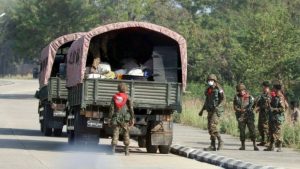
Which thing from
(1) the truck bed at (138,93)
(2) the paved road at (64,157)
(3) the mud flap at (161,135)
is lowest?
(2) the paved road at (64,157)

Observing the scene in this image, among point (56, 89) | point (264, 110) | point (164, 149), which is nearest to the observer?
point (164, 149)

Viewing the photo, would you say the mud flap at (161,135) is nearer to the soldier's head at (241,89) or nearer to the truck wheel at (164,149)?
the truck wheel at (164,149)

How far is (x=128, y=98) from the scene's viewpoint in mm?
20922

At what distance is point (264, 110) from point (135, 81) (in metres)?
3.98

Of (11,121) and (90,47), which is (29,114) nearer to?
(11,121)

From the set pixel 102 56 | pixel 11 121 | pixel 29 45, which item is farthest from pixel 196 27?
pixel 102 56

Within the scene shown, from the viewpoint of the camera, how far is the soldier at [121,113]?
821 inches

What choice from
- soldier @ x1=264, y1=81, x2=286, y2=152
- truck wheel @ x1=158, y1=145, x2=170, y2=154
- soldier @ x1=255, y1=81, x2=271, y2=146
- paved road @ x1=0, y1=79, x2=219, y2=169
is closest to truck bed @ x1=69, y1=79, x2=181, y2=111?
truck wheel @ x1=158, y1=145, x2=170, y2=154

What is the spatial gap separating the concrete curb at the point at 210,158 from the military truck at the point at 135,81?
21.2 inches

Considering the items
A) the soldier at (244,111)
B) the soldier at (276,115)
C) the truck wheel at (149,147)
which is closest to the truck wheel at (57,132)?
the truck wheel at (149,147)

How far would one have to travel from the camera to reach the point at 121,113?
20.9m

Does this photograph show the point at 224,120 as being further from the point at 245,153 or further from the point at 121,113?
the point at 121,113

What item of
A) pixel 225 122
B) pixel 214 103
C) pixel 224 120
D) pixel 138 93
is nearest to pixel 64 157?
pixel 138 93

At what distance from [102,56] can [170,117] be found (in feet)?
10.2
